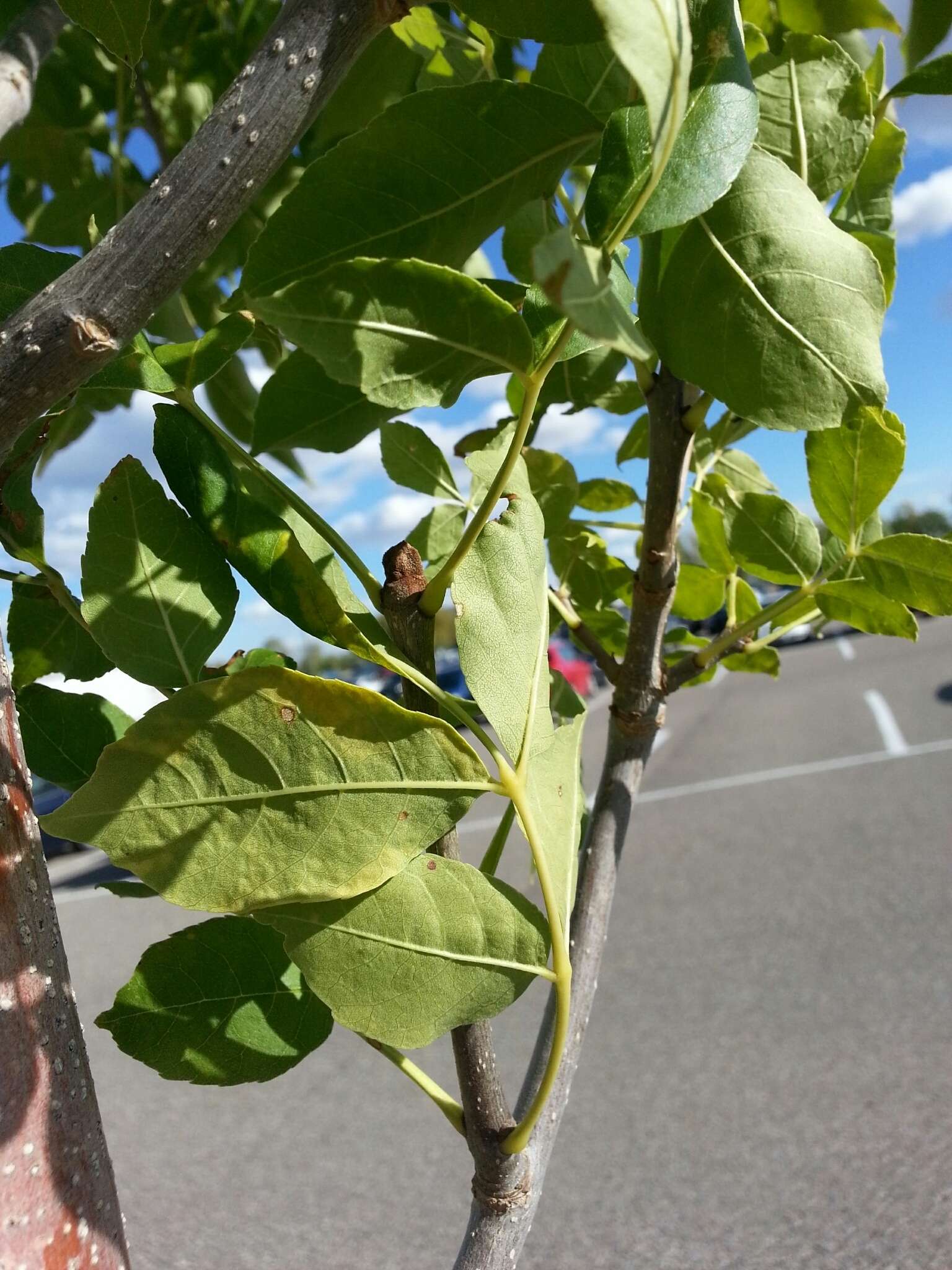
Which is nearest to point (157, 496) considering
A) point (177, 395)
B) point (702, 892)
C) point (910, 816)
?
point (177, 395)

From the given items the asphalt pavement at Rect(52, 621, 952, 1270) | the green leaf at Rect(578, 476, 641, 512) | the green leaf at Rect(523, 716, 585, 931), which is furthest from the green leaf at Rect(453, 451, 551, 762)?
the asphalt pavement at Rect(52, 621, 952, 1270)

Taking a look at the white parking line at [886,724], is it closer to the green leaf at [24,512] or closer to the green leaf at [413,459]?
the green leaf at [413,459]

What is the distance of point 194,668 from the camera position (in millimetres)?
324

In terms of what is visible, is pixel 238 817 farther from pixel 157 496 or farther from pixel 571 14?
pixel 571 14

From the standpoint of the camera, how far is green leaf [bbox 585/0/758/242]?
26 centimetres

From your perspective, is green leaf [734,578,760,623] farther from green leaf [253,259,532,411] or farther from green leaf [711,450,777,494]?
green leaf [253,259,532,411]

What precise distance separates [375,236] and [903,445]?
27cm

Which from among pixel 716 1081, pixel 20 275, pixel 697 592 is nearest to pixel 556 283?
pixel 20 275

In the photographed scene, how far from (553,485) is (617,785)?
16 centimetres

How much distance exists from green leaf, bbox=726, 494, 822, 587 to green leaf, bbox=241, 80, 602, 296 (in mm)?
248

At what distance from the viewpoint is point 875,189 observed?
1.43ft

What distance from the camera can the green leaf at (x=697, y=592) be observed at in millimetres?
578

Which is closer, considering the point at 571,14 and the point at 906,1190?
the point at 571,14

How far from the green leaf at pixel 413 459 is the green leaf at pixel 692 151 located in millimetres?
233
